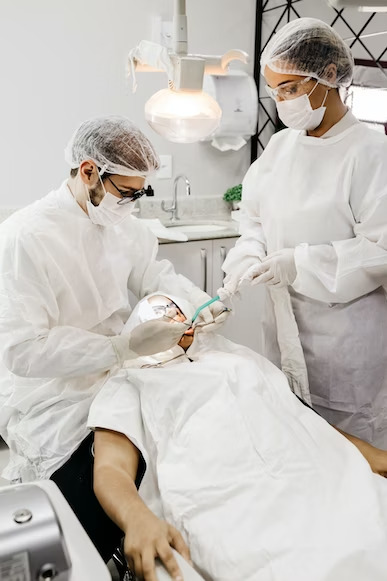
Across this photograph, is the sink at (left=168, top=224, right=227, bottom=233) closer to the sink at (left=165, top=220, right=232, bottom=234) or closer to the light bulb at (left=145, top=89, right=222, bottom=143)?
the sink at (left=165, top=220, right=232, bottom=234)

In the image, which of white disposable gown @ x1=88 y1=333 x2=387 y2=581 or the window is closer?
white disposable gown @ x1=88 y1=333 x2=387 y2=581

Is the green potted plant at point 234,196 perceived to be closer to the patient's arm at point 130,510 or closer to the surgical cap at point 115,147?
the surgical cap at point 115,147

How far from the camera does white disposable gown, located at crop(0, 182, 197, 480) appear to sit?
5.13ft

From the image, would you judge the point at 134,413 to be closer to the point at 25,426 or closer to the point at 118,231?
the point at 25,426

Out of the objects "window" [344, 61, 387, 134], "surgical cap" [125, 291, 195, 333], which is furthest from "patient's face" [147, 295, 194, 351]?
"window" [344, 61, 387, 134]

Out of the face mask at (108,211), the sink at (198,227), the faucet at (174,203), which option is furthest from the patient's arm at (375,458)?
the faucet at (174,203)

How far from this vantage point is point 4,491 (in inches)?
31.5

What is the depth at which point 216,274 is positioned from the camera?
3.41 meters

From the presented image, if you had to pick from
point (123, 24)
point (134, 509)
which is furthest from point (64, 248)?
point (123, 24)

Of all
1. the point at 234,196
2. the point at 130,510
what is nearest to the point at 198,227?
the point at 234,196

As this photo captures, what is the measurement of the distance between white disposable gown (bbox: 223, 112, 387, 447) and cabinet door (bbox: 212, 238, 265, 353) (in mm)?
1301

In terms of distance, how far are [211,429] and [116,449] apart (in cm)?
25

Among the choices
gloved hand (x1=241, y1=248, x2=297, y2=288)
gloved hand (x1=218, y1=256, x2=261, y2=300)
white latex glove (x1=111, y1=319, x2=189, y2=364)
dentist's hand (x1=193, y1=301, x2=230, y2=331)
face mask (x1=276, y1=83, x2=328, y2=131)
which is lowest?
dentist's hand (x1=193, y1=301, x2=230, y2=331)

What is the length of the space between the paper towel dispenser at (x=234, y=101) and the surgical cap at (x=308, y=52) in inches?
73.4
